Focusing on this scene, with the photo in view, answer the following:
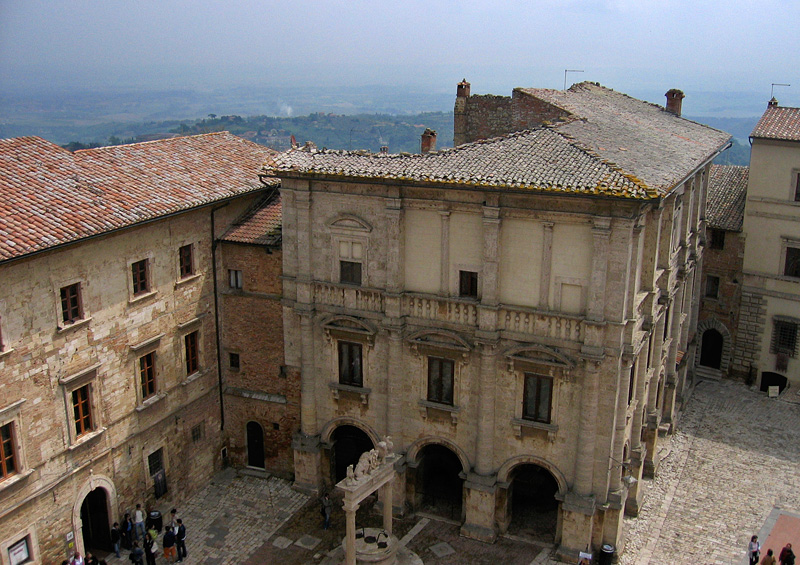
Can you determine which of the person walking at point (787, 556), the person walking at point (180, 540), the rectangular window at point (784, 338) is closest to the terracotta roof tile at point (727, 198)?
the rectangular window at point (784, 338)

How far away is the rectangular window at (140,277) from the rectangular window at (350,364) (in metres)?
8.28

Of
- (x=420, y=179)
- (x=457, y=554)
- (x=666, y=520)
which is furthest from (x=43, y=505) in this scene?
(x=666, y=520)

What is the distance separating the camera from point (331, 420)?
109ft

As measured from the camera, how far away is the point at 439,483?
115 feet

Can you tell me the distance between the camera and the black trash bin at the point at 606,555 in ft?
96.1

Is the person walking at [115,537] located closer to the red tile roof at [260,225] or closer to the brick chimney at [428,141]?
the red tile roof at [260,225]

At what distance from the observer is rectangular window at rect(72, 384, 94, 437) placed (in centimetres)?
2714

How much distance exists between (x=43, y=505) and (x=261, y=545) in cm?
871

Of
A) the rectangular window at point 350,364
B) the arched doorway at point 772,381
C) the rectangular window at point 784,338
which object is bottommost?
the arched doorway at point 772,381

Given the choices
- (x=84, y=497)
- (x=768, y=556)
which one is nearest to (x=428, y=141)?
(x=84, y=497)

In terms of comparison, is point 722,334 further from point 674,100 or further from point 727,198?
point 674,100

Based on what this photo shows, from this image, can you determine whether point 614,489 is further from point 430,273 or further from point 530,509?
point 430,273

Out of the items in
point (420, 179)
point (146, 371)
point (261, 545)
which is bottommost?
point (261, 545)

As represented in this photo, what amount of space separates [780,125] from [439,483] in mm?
28847
